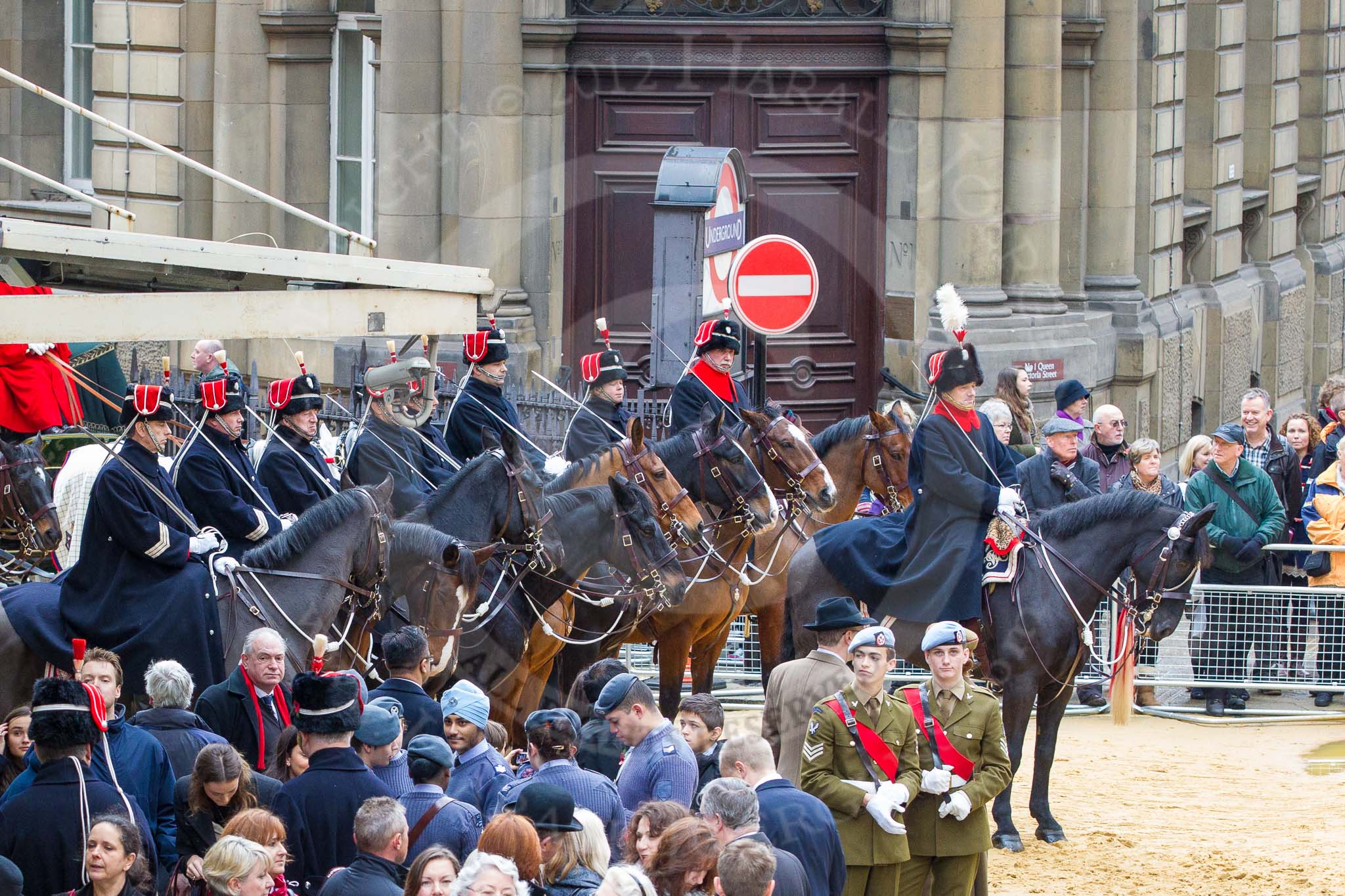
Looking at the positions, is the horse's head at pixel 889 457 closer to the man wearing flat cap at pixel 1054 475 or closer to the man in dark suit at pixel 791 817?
the man wearing flat cap at pixel 1054 475

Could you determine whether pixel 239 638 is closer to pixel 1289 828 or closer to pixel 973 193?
pixel 1289 828

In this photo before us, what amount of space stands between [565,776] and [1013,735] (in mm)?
4420

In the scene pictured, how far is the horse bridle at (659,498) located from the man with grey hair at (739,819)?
16.6 feet

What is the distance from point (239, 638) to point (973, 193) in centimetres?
1095

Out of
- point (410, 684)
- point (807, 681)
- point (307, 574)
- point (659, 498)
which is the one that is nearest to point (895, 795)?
point (807, 681)

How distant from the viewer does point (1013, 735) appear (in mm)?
12367

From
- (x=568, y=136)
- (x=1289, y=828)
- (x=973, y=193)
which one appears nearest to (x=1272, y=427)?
(x=973, y=193)

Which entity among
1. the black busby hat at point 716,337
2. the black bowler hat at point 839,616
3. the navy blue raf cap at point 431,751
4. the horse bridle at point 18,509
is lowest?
the navy blue raf cap at point 431,751

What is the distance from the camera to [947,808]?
380 inches

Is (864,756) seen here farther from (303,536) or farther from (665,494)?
(665,494)

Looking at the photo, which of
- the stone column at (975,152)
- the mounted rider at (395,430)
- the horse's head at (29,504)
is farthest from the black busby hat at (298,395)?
the stone column at (975,152)

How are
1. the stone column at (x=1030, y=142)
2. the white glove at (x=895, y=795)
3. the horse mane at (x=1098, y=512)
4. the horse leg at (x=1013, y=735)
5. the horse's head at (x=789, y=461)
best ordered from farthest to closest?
1. the stone column at (x=1030, y=142)
2. the horse's head at (x=789, y=461)
3. the horse mane at (x=1098, y=512)
4. the horse leg at (x=1013, y=735)
5. the white glove at (x=895, y=795)

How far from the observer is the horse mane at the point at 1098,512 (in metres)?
12.5

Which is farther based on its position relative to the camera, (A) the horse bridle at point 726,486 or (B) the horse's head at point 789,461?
(B) the horse's head at point 789,461
